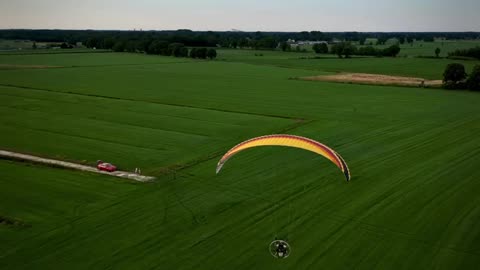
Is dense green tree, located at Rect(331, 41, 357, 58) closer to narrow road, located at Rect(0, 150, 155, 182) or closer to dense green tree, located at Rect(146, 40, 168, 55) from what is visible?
dense green tree, located at Rect(146, 40, 168, 55)

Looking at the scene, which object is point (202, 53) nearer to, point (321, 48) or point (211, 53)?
point (211, 53)

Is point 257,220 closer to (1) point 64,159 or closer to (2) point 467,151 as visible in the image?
(1) point 64,159

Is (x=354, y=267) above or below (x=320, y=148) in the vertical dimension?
below

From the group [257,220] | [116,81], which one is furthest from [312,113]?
[116,81]

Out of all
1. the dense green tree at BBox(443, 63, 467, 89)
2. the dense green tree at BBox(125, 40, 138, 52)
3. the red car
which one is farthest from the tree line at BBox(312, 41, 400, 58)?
the red car

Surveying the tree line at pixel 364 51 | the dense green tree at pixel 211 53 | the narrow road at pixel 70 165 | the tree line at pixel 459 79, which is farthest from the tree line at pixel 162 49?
the narrow road at pixel 70 165

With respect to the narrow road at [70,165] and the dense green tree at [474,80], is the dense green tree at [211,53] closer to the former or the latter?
the dense green tree at [474,80]
